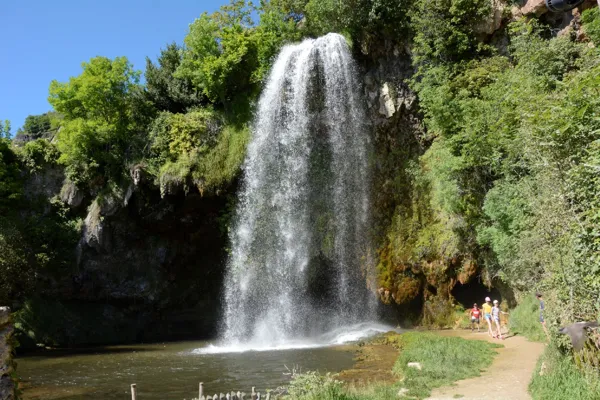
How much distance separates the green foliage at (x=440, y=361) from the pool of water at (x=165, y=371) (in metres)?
2.04

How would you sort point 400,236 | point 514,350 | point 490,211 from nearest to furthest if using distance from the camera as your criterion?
point 514,350
point 490,211
point 400,236

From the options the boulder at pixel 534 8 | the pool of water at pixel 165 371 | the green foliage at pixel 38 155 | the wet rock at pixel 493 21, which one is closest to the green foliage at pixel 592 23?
the boulder at pixel 534 8

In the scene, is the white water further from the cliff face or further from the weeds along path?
the weeds along path

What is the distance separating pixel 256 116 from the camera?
24.0 metres

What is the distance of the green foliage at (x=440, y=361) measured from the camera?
9.75 meters

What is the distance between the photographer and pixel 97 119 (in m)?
26.2

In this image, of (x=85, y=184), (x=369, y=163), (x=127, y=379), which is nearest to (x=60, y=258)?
(x=85, y=184)

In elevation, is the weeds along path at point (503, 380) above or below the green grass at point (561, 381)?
below

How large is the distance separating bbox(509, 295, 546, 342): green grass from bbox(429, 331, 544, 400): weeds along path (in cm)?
85

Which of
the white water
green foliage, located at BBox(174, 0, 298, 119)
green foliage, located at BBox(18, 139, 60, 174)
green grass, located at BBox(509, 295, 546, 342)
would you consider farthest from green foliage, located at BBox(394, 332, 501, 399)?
green foliage, located at BBox(18, 139, 60, 174)

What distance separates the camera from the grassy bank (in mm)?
7977

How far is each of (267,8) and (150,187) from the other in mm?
12434

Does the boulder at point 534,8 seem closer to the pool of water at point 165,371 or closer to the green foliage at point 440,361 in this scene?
the green foliage at point 440,361

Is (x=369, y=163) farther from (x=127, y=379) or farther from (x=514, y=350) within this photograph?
(x=127, y=379)
